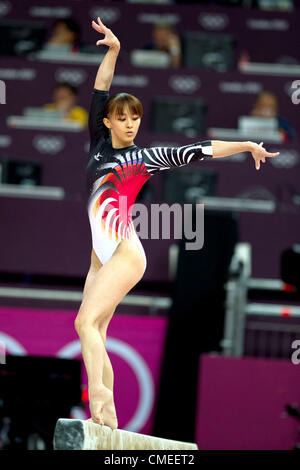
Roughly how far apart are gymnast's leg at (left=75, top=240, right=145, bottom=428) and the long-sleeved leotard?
0.28ft

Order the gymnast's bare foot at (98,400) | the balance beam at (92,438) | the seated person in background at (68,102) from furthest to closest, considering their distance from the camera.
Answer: the seated person in background at (68,102) → the gymnast's bare foot at (98,400) → the balance beam at (92,438)

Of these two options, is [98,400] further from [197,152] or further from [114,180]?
[197,152]

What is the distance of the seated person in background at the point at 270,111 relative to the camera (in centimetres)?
1095

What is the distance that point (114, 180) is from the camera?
4477 millimetres

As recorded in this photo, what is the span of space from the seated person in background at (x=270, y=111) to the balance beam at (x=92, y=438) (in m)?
6.70

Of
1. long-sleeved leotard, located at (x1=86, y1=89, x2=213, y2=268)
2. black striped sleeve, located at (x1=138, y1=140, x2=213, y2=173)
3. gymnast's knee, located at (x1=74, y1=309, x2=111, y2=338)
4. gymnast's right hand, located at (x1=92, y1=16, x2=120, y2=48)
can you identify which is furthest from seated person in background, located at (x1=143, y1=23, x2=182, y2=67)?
gymnast's knee, located at (x1=74, y1=309, x2=111, y2=338)

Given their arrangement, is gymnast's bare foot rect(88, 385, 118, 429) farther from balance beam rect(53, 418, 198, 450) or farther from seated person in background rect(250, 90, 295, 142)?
seated person in background rect(250, 90, 295, 142)

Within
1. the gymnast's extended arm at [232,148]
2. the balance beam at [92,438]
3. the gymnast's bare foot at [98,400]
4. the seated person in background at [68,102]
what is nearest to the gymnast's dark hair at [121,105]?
the gymnast's extended arm at [232,148]

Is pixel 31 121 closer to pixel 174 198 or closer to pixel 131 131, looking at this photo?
pixel 174 198

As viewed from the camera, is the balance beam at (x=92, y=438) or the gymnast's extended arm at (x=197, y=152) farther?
the gymnast's extended arm at (x=197, y=152)

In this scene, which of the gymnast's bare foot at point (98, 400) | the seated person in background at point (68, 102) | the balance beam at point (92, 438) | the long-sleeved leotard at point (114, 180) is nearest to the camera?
the balance beam at point (92, 438)

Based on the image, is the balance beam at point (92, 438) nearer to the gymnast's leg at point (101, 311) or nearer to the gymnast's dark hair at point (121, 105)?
the gymnast's leg at point (101, 311)

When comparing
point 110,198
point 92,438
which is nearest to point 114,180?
point 110,198
